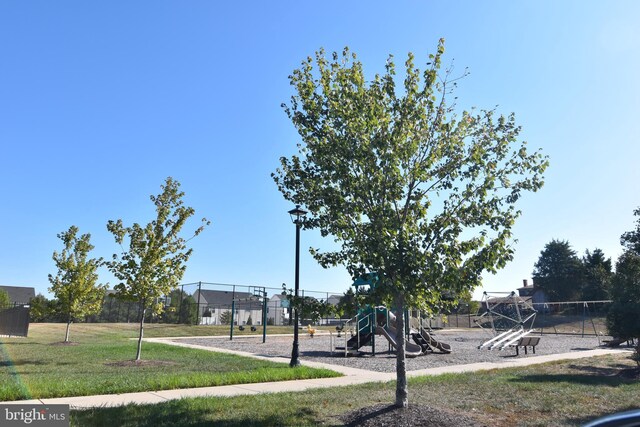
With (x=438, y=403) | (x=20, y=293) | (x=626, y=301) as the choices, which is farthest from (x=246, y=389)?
(x=20, y=293)

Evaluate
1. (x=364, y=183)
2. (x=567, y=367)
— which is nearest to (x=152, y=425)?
(x=364, y=183)

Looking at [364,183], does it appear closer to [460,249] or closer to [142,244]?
[460,249]

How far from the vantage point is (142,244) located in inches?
661

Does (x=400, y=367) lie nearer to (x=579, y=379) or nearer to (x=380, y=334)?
(x=579, y=379)

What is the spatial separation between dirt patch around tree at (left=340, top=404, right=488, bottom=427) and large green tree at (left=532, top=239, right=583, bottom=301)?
7888cm

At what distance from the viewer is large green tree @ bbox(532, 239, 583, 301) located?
3103 inches

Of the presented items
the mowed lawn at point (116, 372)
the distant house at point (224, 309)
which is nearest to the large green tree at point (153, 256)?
the mowed lawn at point (116, 372)

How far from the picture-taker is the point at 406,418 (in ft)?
24.2

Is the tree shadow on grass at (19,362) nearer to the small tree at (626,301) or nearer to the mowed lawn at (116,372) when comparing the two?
the mowed lawn at (116,372)

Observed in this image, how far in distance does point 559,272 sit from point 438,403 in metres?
82.6

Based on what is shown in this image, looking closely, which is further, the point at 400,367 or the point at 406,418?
the point at 400,367

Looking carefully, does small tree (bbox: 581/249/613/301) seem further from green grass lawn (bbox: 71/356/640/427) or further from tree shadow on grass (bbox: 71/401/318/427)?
tree shadow on grass (bbox: 71/401/318/427)

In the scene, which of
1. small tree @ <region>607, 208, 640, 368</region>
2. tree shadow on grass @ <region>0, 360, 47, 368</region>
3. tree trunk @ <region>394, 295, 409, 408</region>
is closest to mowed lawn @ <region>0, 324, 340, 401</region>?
tree shadow on grass @ <region>0, 360, 47, 368</region>

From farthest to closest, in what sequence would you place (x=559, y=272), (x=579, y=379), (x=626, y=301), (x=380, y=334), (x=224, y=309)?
1. (x=559, y=272)
2. (x=224, y=309)
3. (x=380, y=334)
4. (x=626, y=301)
5. (x=579, y=379)
